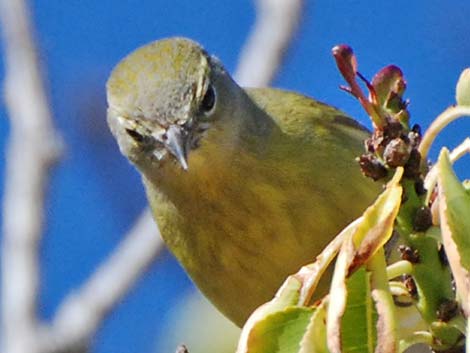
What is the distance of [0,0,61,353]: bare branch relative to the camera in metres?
5.15

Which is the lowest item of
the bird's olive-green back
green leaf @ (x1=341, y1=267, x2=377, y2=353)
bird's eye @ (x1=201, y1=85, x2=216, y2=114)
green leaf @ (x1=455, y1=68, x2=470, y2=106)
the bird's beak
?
green leaf @ (x1=341, y1=267, x2=377, y2=353)

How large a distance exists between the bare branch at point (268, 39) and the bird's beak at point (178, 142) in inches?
→ 60.9

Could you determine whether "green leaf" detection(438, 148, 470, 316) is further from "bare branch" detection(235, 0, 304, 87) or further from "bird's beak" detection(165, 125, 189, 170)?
"bare branch" detection(235, 0, 304, 87)

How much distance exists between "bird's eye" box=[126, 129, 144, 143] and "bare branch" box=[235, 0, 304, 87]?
1.37m

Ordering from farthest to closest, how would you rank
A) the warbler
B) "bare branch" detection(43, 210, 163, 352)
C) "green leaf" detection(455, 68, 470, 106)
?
"bare branch" detection(43, 210, 163, 352) → the warbler → "green leaf" detection(455, 68, 470, 106)

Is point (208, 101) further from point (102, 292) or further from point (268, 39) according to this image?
point (102, 292)

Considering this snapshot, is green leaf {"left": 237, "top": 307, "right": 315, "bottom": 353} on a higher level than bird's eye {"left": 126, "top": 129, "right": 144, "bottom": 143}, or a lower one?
lower

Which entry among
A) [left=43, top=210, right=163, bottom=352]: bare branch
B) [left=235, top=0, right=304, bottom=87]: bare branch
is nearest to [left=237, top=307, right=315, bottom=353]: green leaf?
[left=235, top=0, right=304, bottom=87]: bare branch

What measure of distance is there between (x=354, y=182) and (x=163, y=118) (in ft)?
2.41

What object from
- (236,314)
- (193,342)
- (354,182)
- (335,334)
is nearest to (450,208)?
(335,334)

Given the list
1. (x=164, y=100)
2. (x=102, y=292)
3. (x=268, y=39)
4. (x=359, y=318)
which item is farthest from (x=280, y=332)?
(x=102, y=292)

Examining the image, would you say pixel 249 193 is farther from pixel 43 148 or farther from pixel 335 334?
pixel 335 334

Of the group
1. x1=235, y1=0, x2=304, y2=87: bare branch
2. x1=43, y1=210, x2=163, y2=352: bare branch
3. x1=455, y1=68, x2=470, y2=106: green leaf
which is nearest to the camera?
x1=455, y1=68, x2=470, y2=106: green leaf

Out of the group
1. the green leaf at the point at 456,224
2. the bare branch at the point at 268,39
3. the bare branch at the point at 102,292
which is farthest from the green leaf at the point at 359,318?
the bare branch at the point at 102,292
